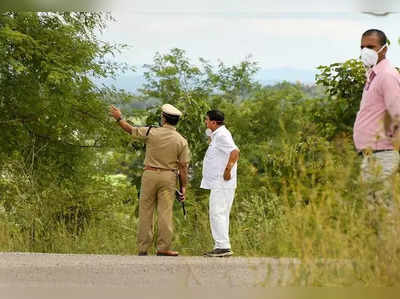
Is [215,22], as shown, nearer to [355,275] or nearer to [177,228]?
[177,228]

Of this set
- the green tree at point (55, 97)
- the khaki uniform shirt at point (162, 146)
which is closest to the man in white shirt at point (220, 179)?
the khaki uniform shirt at point (162, 146)

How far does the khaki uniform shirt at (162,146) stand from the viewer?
10531 millimetres

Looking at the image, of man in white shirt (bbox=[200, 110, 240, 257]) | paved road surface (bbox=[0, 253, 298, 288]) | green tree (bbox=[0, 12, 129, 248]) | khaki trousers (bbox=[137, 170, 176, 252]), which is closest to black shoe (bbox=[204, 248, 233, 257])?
man in white shirt (bbox=[200, 110, 240, 257])

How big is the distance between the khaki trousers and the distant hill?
6.12 metres

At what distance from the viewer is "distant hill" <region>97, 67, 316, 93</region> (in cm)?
1977

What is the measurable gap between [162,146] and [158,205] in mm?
683

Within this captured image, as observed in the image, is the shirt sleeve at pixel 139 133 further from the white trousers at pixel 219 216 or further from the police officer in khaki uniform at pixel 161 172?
the white trousers at pixel 219 216

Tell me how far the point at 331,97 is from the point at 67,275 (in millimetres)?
8512

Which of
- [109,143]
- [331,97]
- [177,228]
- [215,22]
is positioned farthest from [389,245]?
[215,22]

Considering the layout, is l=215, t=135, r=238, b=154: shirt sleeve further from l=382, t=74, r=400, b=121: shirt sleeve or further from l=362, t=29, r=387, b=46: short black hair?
l=382, t=74, r=400, b=121: shirt sleeve

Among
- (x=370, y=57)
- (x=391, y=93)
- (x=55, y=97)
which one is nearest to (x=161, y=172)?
(x=370, y=57)

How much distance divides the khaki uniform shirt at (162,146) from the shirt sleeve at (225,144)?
14.2 inches

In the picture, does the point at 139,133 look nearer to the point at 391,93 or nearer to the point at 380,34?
the point at 380,34

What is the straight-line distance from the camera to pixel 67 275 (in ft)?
26.4
